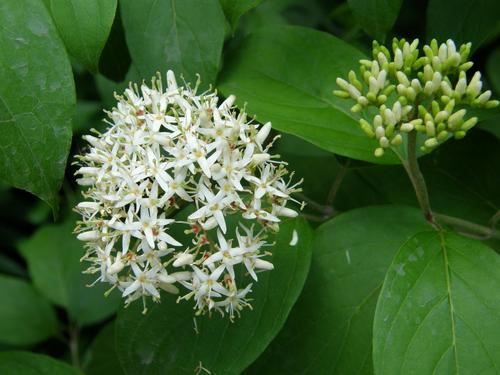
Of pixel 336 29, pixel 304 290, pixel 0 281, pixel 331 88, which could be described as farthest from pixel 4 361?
pixel 336 29

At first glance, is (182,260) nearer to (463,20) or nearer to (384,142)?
(384,142)

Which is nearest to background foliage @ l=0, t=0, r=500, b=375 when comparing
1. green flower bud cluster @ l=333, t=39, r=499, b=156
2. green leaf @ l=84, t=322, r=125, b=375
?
green flower bud cluster @ l=333, t=39, r=499, b=156

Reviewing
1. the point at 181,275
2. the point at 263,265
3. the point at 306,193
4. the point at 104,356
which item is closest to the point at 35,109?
the point at 181,275

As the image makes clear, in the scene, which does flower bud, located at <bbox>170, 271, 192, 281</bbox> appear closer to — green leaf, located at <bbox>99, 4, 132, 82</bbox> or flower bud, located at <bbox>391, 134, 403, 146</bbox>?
flower bud, located at <bbox>391, 134, 403, 146</bbox>

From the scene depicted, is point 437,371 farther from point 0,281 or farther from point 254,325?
point 0,281

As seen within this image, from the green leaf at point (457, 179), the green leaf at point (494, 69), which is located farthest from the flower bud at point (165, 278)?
the green leaf at point (494, 69)

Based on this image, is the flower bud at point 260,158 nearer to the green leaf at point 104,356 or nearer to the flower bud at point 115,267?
the flower bud at point 115,267
